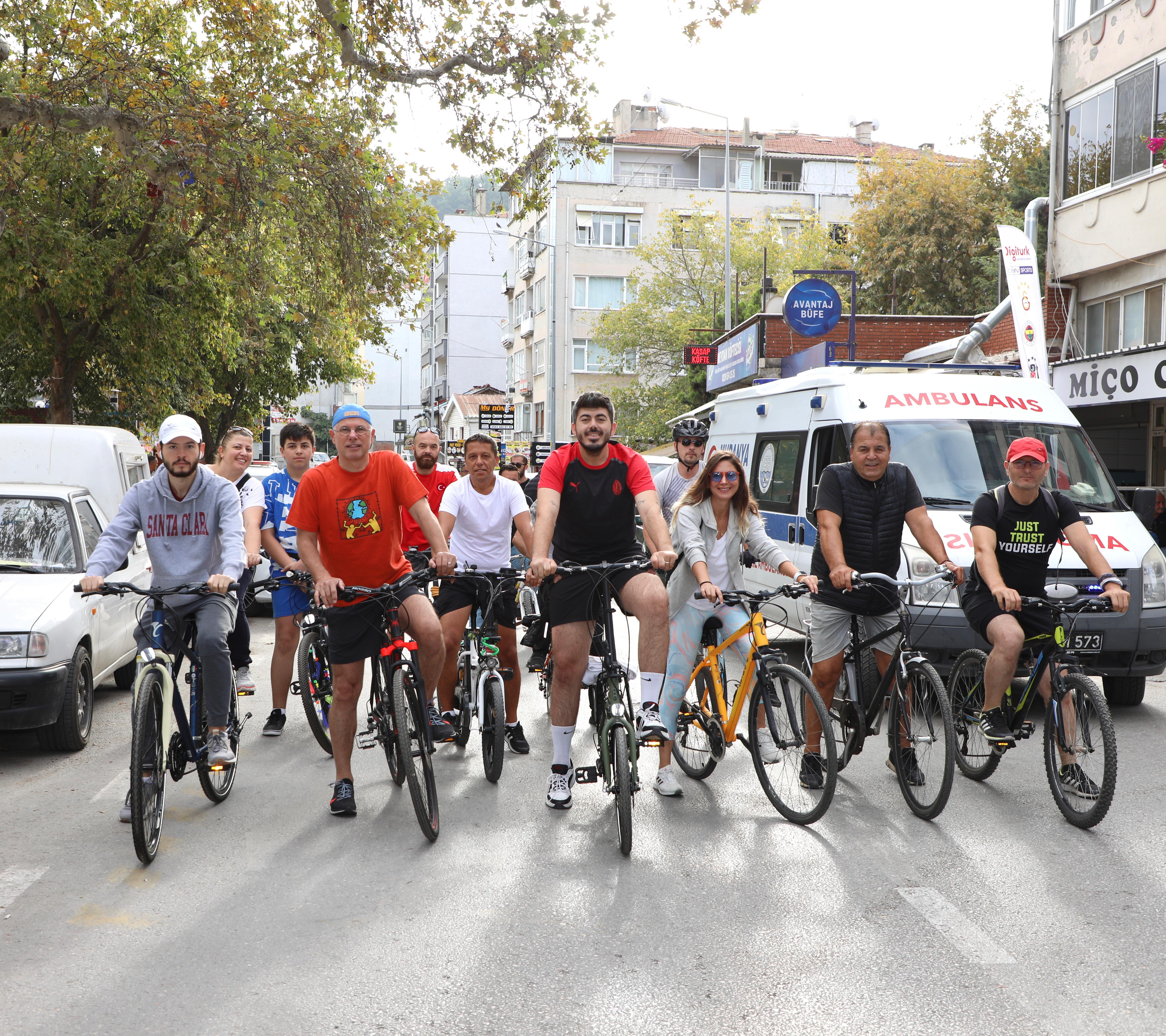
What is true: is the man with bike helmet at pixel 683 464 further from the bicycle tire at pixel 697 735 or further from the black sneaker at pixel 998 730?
the black sneaker at pixel 998 730

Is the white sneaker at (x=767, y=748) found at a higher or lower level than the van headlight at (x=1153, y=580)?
lower

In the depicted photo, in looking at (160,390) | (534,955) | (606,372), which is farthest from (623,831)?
(606,372)

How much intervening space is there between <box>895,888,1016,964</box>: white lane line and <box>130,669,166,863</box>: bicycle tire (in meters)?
3.12

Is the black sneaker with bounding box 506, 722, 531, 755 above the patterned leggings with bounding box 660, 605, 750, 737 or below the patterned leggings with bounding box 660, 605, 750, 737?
below

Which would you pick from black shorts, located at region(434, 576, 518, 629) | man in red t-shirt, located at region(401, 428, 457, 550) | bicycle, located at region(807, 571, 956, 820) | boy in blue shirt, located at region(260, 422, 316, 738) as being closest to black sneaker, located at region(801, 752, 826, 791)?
bicycle, located at region(807, 571, 956, 820)

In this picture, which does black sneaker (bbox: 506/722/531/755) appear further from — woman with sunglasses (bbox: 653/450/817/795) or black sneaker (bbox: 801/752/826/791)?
black sneaker (bbox: 801/752/826/791)

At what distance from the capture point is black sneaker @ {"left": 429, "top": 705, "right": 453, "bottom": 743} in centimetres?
598

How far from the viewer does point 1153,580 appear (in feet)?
26.7

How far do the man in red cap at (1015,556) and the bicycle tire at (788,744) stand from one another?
0.95 meters

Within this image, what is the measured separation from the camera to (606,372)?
5534 cm

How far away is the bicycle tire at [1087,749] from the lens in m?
5.31

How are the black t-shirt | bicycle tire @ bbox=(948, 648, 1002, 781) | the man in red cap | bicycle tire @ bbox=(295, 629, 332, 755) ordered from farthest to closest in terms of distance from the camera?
bicycle tire @ bbox=(295, 629, 332, 755)
bicycle tire @ bbox=(948, 648, 1002, 781)
the black t-shirt
the man in red cap

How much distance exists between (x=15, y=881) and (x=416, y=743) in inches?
67.9

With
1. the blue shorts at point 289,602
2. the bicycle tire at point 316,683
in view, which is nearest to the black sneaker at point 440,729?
the bicycle tire at point 316,683
